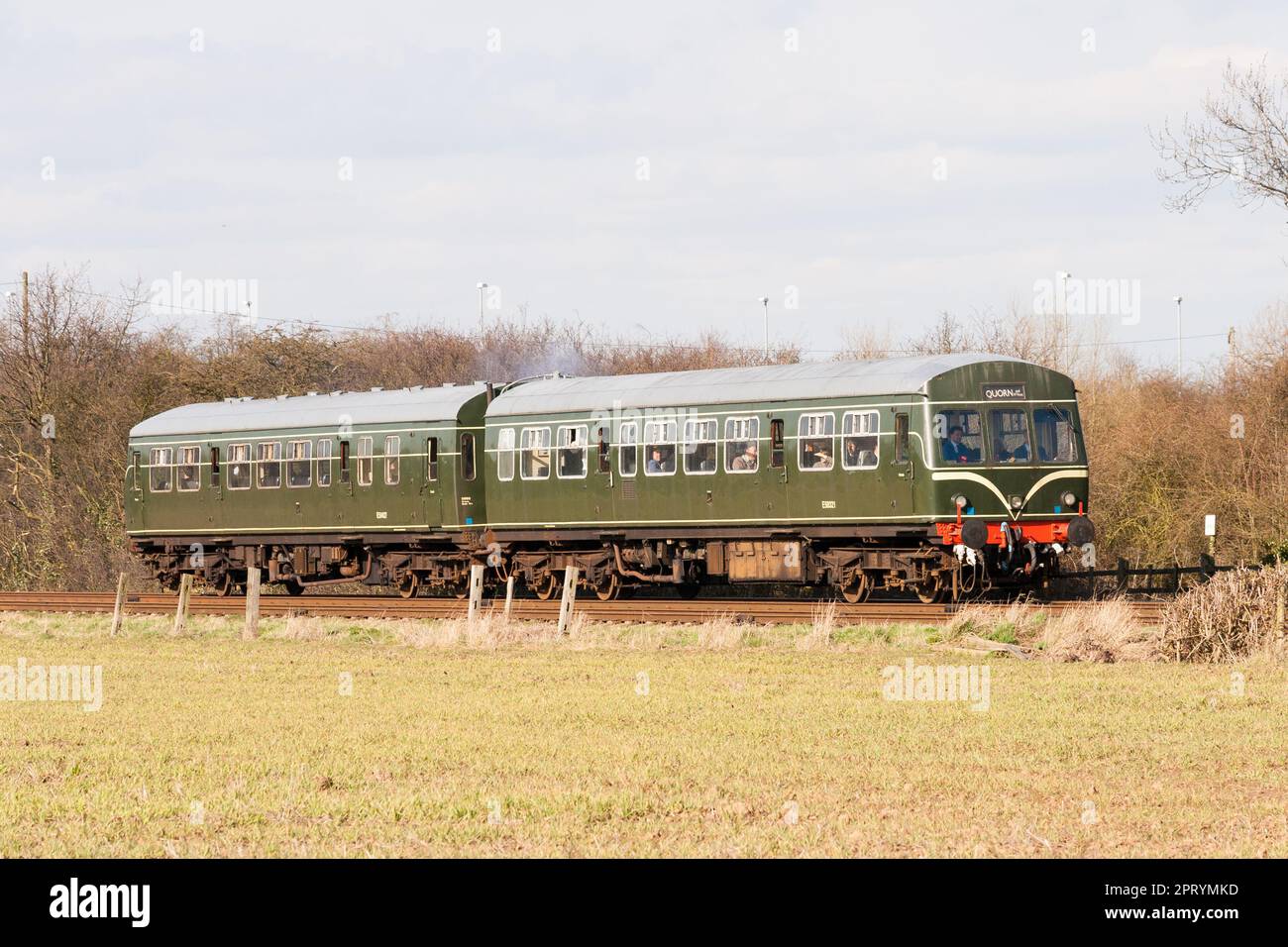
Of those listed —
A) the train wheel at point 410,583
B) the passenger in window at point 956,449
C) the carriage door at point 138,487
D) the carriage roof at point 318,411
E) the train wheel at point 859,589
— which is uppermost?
the carriage roof at point 318,411

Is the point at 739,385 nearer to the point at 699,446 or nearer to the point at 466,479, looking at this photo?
the point at 699,446

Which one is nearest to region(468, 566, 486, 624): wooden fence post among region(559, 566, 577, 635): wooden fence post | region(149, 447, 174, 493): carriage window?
region(559, 566, 577, 635): wooden fence post

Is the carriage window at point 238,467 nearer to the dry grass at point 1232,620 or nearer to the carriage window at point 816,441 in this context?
the carriage window at point 816,441

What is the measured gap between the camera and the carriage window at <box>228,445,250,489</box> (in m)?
33.7

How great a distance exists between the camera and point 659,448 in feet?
91.3

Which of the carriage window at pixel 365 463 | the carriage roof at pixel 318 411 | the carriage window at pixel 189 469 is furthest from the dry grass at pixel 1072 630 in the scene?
the carriage window at pixel 189 469

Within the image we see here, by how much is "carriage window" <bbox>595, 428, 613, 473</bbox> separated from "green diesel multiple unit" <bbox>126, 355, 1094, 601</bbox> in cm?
7

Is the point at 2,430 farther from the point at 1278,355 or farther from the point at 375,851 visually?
the point at 375,851

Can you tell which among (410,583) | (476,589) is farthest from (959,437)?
(410,583)

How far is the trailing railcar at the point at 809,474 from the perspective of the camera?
24.9 metres

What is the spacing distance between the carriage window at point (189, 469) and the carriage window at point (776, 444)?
1398 centimetres

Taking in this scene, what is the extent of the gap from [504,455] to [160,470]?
964cm

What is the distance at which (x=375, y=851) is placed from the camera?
884 centimetres
